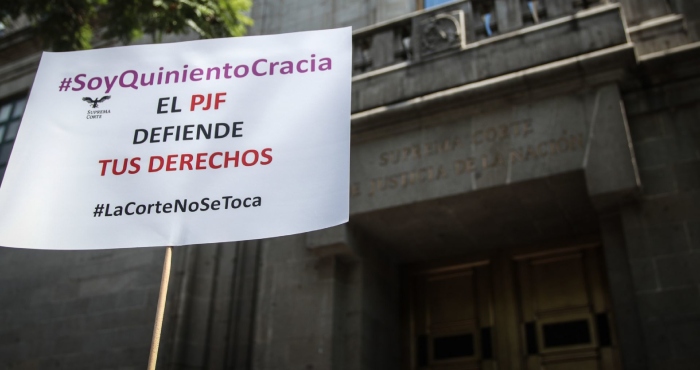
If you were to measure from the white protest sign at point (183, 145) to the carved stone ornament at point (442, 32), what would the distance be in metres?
3.64

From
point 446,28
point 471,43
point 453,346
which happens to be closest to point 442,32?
point 446,28

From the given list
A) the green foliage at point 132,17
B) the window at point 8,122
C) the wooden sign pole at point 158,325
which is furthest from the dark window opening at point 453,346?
the window at point 8,122

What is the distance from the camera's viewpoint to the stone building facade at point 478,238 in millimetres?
7773

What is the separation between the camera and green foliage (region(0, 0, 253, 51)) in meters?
9.78

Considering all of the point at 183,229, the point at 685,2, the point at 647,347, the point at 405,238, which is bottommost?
the point at 647,347

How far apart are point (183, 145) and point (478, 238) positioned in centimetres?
494

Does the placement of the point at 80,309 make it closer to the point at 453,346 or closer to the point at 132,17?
the point at 132,17

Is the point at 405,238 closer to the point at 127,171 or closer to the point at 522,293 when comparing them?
the point at 522,293

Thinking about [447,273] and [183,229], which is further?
[447,273]

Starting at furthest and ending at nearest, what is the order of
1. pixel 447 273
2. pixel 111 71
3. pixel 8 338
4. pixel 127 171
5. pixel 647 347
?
pixel 8 338
pixel 447 273
pixel 647 347
pixel 111 71
pixel 127 171

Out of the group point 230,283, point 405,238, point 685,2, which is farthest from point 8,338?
point 685,2

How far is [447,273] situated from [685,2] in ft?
14.8

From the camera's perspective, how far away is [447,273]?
33.3 ft

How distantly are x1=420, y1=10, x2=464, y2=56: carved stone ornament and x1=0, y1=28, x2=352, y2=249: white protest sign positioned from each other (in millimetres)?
3639
